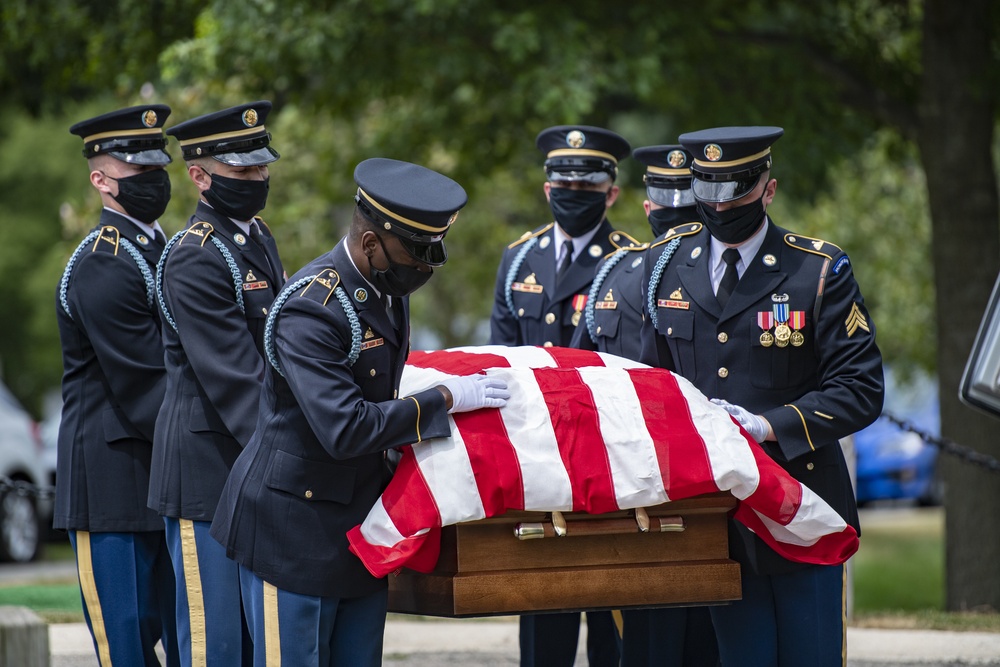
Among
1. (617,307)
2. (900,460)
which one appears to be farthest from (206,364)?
(900,460)

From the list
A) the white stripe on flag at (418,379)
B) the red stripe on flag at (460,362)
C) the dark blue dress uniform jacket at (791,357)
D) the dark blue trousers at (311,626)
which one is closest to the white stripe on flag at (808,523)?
the dark blue dress uniform jacket at (791,357)

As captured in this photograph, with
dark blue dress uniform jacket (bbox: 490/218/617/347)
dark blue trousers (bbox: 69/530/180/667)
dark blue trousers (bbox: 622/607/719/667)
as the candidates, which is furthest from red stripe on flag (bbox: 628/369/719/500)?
dark blue trousers (bbox: 69/530/180/667)

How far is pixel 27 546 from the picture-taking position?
1311 cm

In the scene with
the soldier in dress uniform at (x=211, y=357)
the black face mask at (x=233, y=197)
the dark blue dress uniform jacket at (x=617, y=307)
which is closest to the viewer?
the soldier in dress uniform at (x=211, y=357)

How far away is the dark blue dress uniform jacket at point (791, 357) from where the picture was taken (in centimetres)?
422

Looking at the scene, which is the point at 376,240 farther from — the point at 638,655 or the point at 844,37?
the point at 844,37

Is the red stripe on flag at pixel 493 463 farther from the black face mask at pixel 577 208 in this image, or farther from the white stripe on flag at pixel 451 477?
the black face mask at pixel 577 208

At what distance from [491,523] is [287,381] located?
2.28 ft

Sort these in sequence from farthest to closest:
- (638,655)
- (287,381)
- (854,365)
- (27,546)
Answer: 1. (27,546)
2. (638,655)
3. (854,365)
4. (287,381)

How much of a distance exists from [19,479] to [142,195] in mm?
8243

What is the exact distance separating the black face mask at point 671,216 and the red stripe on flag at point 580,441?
2.07 meters

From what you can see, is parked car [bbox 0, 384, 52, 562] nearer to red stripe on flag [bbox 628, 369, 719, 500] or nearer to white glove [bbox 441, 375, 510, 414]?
white glove [bbox 441, 375, 510, 414]

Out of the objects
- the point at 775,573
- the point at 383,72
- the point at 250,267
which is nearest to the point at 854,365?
the point at 775,573

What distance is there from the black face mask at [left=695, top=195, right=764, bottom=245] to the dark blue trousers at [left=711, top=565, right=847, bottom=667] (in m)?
A: 1.07
